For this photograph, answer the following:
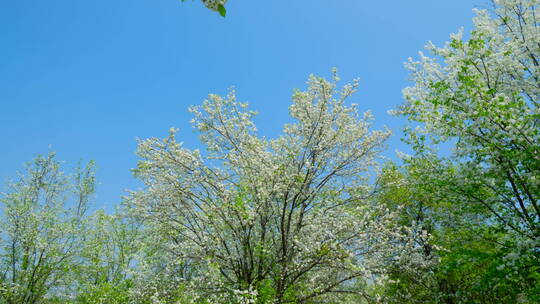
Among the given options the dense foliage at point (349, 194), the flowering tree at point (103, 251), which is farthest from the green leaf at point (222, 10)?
the flowering tree at point (103, 251)

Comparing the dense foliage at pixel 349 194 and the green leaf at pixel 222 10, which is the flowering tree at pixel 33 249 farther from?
the green leaf at pixel 222 10

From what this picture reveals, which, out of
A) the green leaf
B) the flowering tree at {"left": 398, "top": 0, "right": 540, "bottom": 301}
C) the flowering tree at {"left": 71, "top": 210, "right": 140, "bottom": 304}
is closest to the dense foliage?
the flowering tree at {"left": 398, "top": 0, "right": 540, "bottom": 301}

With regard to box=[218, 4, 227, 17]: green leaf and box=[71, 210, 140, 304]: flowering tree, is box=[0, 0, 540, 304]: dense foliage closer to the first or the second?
box=[71, 210, 140, 304]: flowering tree

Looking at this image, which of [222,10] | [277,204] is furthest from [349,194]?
[222,10]

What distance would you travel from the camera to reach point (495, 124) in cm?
1028

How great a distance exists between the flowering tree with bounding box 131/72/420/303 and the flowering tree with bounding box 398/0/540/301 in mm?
2552

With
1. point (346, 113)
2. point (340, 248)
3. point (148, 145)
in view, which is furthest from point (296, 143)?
point (148, 145)

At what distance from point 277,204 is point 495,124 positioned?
7615mm

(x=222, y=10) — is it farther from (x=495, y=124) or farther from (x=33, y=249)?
(x=33, y=249)

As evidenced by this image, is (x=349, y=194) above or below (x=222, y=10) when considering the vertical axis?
above

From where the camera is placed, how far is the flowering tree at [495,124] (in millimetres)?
9836

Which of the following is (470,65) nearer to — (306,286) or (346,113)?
(346,113)

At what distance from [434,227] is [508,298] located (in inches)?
182

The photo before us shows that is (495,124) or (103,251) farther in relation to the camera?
(103,251)
